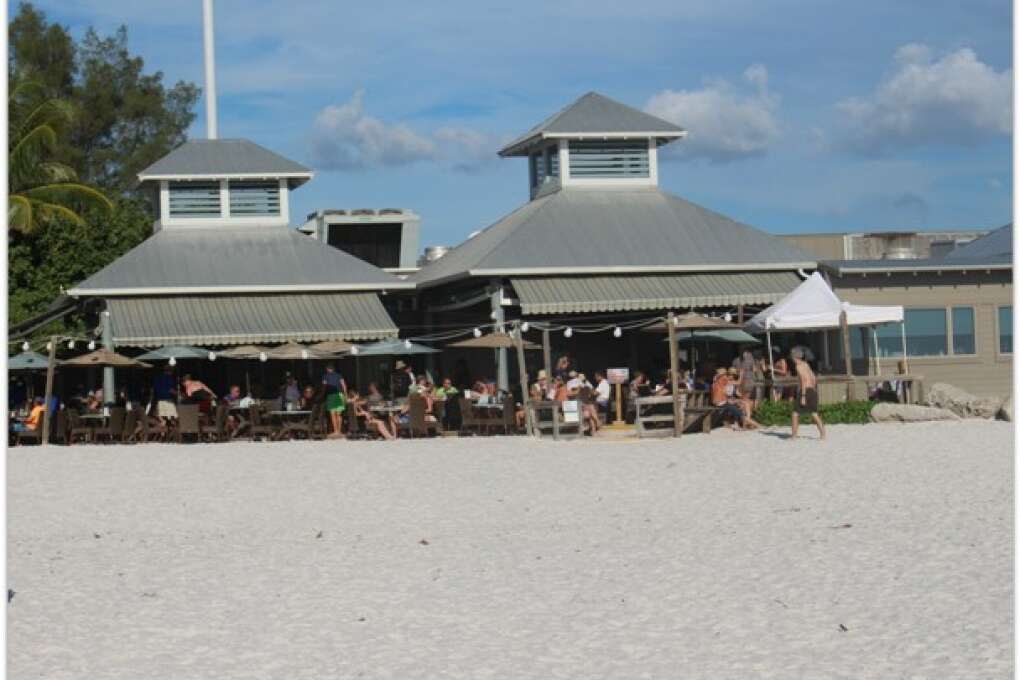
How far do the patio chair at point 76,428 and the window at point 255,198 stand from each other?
7361mm

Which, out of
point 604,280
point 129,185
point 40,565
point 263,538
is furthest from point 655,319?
point 129,185

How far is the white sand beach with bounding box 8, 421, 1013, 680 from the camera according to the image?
9.29 metres

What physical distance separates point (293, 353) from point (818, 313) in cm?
809

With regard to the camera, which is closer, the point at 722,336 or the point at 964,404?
the point at 964,404

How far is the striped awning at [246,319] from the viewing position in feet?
96.1

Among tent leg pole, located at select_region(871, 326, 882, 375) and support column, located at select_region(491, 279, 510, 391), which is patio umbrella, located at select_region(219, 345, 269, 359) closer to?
support column, located at select_region(491, 279, 510, 391)

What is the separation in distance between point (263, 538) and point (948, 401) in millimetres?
15143

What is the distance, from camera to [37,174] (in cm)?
3656

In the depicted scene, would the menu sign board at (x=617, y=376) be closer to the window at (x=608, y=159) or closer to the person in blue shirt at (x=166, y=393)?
the window at (x=608, y=159)

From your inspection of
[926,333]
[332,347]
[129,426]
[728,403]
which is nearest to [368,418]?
[332,347]

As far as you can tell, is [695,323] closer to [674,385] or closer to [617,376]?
[674,385]

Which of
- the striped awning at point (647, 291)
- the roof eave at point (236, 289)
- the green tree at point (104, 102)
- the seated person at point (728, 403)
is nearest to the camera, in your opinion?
the seated person at point (728, 403)

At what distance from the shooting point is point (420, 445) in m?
25.1

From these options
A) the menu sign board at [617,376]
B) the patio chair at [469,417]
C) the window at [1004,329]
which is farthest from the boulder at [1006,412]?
the patio chair at [469,417]
